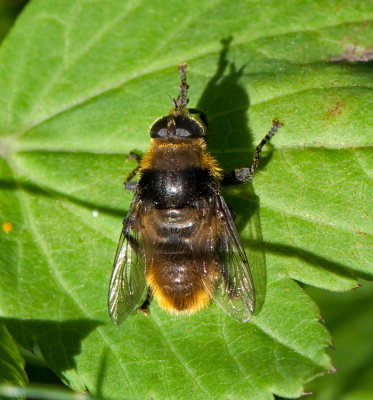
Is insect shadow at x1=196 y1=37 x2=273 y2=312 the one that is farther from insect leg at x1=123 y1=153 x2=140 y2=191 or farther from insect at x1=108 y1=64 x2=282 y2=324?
insect leg at x1=123 y1=153 x2=140 y2=191

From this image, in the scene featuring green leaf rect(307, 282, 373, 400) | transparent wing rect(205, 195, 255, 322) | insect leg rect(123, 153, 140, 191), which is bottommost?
green leaf rect(307, 282, 373, 400)

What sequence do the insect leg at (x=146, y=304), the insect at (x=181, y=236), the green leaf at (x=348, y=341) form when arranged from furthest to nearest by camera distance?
the green leaf at (x=348, y=341)
the insect leg at (x=146, y=304)
the insect at (x=181, y=236)

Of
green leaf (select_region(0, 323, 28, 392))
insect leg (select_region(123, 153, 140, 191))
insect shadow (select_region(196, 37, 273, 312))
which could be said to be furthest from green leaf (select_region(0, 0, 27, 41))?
green leaf (select_region(0, 323, 28, 392))

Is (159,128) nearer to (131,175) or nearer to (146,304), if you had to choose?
(131,175)

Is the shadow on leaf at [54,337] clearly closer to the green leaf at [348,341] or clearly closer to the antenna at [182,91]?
the antenna at [182,91]

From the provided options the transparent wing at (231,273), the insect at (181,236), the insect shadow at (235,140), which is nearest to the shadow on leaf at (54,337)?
the insect at (181,236)

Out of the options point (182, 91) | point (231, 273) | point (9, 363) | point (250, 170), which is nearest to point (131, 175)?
point (182, 91)
